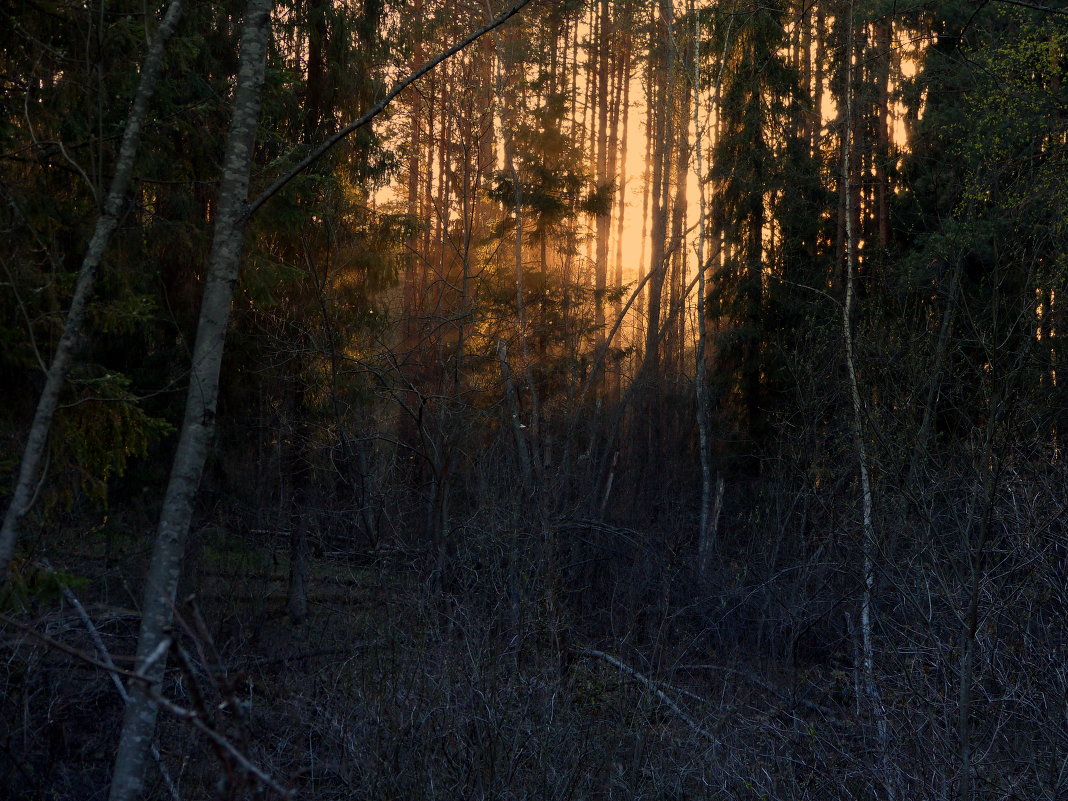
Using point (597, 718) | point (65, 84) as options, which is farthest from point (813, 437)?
point (65, 84)

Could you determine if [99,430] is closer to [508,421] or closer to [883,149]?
[508,421]

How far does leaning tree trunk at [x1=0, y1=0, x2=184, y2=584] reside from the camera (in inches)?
176

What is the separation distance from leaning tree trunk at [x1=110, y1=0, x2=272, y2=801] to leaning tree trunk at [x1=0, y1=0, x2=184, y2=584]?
0.50 metres

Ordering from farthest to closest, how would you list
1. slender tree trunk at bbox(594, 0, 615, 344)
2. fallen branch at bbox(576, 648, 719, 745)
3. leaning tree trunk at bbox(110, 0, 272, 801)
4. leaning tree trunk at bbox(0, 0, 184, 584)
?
1. slender tree trunk at bbox(594, 0, 615, 344)
2. fallen branch at bbox(576, 648, 719, 745)
3. leaning tree trunk at bbox(110, 0, 272, 801)
4. leaning tree trunk at bbox(0, 0, 184, 584)

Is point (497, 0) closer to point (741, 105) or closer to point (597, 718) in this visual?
point (741, 105)

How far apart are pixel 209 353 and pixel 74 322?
0.70 metres

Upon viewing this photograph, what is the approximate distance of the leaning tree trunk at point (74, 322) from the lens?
14.6 feet

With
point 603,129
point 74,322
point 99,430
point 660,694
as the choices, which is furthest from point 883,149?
point 74,322

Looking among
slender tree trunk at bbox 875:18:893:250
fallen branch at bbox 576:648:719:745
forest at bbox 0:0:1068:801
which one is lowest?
fallen branch at bbox 576:648:719:745

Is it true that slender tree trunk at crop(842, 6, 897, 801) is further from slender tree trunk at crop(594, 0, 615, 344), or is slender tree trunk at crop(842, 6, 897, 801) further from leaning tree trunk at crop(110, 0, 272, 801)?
slender tree trunk at crop(594, 0, 615, 344)

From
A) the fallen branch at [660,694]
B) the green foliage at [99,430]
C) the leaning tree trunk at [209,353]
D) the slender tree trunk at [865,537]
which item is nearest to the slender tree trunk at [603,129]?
the slender tree trunk at [865,537]

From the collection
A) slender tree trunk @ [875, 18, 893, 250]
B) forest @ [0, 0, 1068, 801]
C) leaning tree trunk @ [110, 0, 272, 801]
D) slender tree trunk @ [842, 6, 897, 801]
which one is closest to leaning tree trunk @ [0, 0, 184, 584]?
forest @ [0, 0, 1068, 801]

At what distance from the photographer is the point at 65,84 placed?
642 centimetres

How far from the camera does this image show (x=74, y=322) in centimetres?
475
